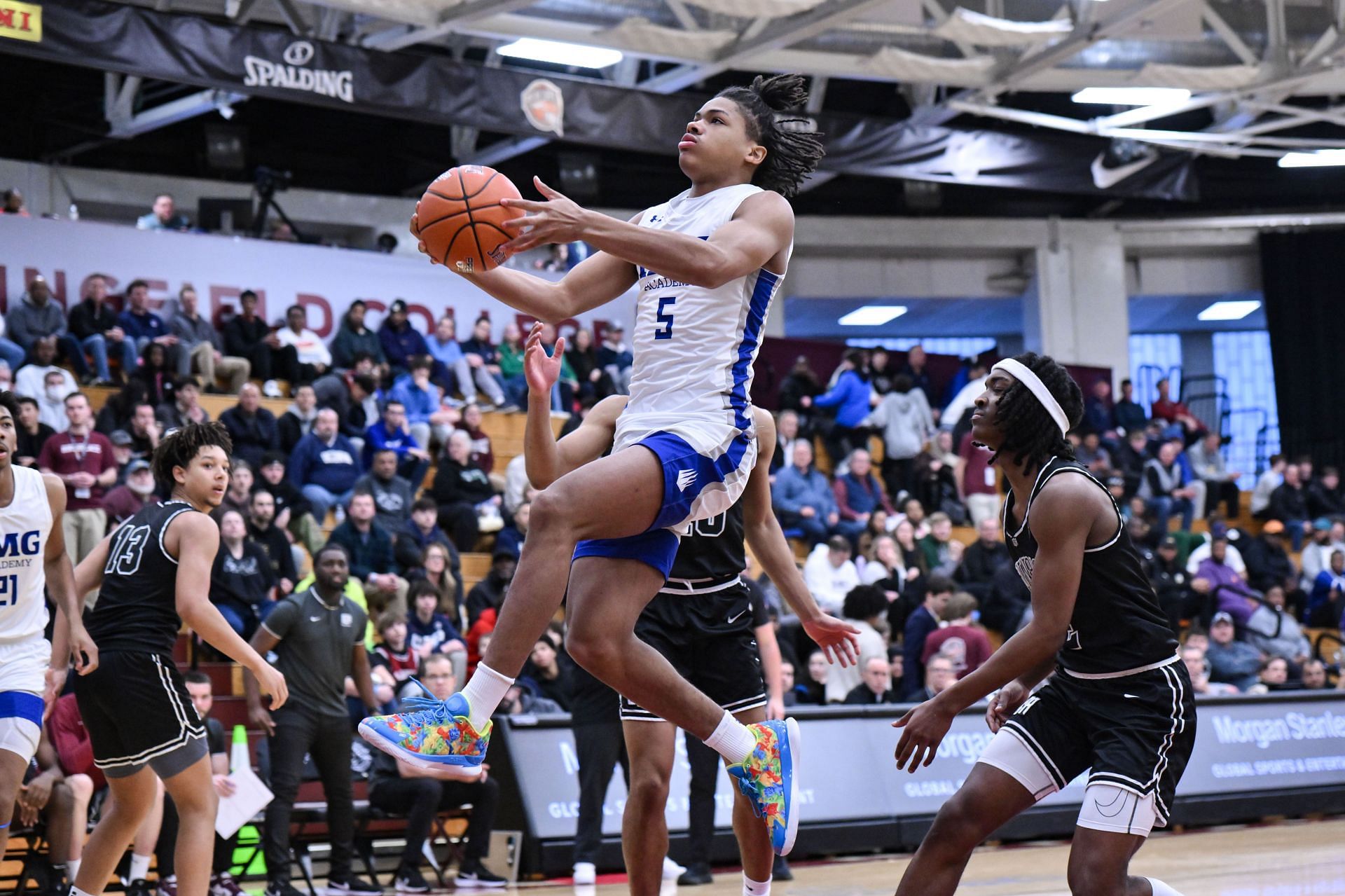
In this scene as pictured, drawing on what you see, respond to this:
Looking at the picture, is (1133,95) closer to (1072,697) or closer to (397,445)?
(397,445)

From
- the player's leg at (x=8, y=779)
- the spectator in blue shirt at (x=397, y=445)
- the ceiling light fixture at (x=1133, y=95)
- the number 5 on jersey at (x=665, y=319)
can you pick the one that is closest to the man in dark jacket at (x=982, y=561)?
the spectator in blue shirt at (x=397, y=445)

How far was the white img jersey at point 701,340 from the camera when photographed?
14.3 feet

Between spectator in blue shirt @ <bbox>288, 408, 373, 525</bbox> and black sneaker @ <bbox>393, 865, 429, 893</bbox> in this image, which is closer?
black sneaker @ <bbox>393, 865, 429, 893</bbox>

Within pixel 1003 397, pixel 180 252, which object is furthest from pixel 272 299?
pixel 1003 397

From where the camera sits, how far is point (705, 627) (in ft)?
18.4

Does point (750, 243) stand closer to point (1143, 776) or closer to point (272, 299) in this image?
point (1143, 776)

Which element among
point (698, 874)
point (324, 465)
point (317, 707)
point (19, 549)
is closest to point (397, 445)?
point (324, 465)

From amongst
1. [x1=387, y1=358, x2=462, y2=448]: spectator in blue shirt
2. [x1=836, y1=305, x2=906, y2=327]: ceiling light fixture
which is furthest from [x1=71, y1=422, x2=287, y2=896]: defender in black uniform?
[x1=836, y1=305, x2=906, y2=327]: ceiling light fixture

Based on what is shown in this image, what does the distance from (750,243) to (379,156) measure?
17.4 meters

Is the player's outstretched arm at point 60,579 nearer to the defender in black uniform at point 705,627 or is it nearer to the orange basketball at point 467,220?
the defender in black uniform at point 705,627

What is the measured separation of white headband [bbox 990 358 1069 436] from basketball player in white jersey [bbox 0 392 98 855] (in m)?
3.66

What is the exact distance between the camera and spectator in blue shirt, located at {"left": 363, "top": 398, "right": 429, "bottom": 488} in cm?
1477

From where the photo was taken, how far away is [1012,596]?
48.4ft

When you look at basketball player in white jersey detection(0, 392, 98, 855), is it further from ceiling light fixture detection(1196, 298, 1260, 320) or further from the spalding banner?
ceiling light fixture detection(1196, 298, 1260, 320)
